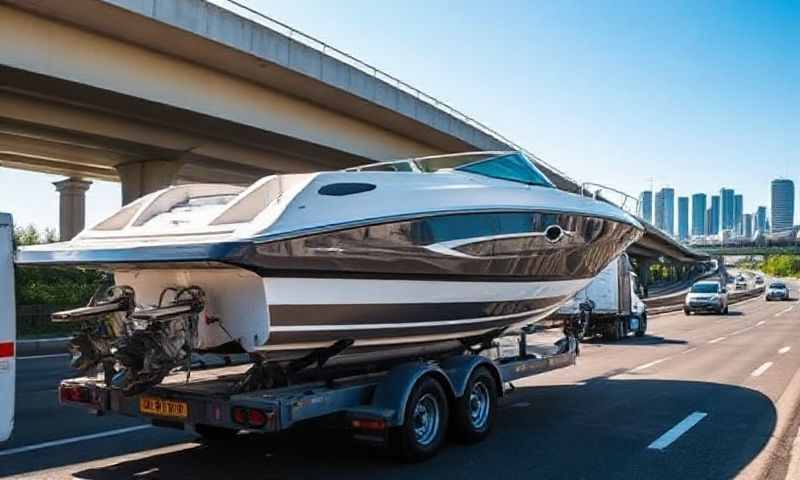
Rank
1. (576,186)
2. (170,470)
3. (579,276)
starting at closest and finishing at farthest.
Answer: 1. (170,470)
2. (579,276)
3. (576,186)

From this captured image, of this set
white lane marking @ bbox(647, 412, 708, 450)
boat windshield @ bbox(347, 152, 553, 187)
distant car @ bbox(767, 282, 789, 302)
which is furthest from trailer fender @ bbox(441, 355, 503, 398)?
distant car @ bbox(767, 282, 789, 302)

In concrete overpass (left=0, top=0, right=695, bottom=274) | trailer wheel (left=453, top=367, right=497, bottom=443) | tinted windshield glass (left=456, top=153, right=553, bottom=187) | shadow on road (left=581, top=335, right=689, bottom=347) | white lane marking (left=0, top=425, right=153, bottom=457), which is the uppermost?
concrete overpass (left=0, top=0, right=695, bottom=274)

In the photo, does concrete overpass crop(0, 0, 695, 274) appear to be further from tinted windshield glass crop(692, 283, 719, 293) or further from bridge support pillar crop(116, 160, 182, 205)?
tinted windshield glass crop(692, 283, 719, 293)

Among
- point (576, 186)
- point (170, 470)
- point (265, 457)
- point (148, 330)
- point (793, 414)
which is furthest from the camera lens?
point (576, 186)

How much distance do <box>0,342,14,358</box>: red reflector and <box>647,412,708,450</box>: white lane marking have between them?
5879mm

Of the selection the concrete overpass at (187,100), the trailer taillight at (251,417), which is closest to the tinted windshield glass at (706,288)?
the concrete overpass at (187,100)

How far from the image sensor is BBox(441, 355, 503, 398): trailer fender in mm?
7575

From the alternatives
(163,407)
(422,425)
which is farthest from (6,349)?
(422,425)

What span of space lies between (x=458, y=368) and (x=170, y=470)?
114 inches

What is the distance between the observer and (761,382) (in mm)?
12672

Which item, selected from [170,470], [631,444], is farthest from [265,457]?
[631,444]

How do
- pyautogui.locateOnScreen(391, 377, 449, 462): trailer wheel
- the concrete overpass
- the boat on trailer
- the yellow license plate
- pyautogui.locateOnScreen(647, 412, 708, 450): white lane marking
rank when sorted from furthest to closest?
the concrete overpass, pyautogui.locateOnScreen(647, 412, 708, 450): white lane marking, pyautogui.locateOnScreen(391, 377, 449, 462): trailer wheel, the yellow license plate, the boat on trailer

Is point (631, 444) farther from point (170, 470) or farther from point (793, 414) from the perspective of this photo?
point (170, 470)

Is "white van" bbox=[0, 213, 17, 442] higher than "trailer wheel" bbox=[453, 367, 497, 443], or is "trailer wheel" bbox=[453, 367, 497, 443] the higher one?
"white van" bbox=[0, 213, 17, 442]
